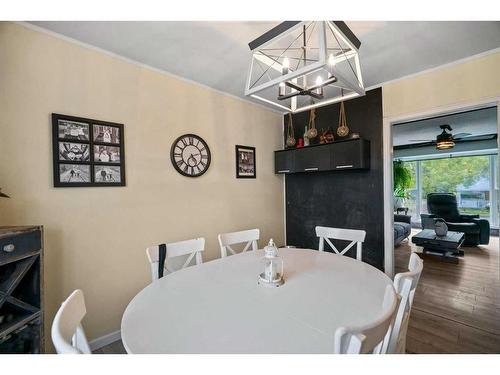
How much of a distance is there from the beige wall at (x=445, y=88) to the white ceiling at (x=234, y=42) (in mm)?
119

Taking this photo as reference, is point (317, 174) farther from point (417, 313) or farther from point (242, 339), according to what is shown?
point (242, 339)

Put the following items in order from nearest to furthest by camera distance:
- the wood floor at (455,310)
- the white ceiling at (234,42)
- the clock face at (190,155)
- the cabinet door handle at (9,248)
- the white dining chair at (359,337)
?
the white dining chair at (359,337) < the cabinet door handle at (9,248) < the white ceiling at (234,42) < the wood floor at (455,310) < the clock face at (190,155)

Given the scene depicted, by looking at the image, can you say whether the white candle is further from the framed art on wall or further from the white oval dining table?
the framed art on wall

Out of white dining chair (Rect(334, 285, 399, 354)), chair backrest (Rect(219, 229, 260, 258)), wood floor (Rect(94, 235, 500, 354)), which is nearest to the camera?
white dining chair (Rect(334, 285, 399, 354))

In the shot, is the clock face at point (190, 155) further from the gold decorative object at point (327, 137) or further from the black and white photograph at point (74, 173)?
the gold decorative object at point (327, 137)

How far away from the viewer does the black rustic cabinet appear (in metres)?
1.28

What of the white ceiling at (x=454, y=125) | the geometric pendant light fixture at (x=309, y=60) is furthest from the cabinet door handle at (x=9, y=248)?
the white ceiling at (x=454, y=125)

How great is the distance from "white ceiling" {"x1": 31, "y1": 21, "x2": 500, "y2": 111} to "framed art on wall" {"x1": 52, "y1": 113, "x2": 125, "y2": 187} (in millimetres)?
642

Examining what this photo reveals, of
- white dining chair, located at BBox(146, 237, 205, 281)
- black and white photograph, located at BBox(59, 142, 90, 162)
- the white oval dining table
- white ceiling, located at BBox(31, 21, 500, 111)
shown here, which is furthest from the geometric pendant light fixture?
black and white photograph, located at BBox(59, 142, 90, 162)

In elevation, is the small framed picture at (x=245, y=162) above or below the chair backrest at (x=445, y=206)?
above

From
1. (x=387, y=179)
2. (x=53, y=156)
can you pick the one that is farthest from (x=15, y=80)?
(x=387, y=179)

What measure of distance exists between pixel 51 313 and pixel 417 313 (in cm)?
317

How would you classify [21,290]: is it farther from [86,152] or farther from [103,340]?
[86,152]

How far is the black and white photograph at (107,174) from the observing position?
1956mm
